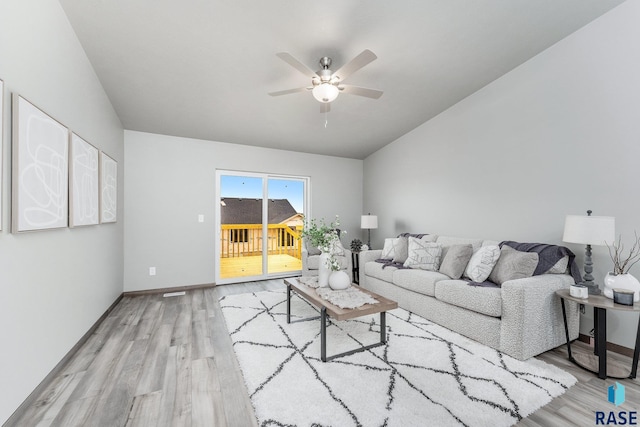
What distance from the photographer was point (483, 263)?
2.89 m

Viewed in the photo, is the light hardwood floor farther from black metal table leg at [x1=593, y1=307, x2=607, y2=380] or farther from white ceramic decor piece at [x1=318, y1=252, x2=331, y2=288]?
white ceramic decor piece at [x1=318, y1=252, x2=331, y2=288]

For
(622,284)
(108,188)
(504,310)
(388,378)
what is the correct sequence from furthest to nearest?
1. (108,188)
2. (504,310)
3. (622,284)
4. (388,378)

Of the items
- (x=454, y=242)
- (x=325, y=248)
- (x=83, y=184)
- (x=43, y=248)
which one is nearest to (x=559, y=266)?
(x=454, y=242)

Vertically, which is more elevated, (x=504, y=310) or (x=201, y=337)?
(x=504, y=310)

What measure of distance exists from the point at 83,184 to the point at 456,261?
389 centimetres

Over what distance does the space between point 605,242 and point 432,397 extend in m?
1.95

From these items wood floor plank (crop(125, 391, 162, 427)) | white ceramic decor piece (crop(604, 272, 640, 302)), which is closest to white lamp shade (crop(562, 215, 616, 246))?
white ceramic decor piece (crop(604, 272, 640, 302))

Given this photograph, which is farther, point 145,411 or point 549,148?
point 549,148

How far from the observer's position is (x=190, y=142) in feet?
14.9

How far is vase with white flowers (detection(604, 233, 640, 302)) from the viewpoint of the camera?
2145mm

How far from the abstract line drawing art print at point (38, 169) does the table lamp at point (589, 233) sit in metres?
4.07

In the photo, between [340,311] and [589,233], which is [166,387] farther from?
[589,233]

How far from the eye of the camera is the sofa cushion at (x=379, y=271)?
373 cm

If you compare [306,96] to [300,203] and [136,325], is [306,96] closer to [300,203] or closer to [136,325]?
[300,203]
